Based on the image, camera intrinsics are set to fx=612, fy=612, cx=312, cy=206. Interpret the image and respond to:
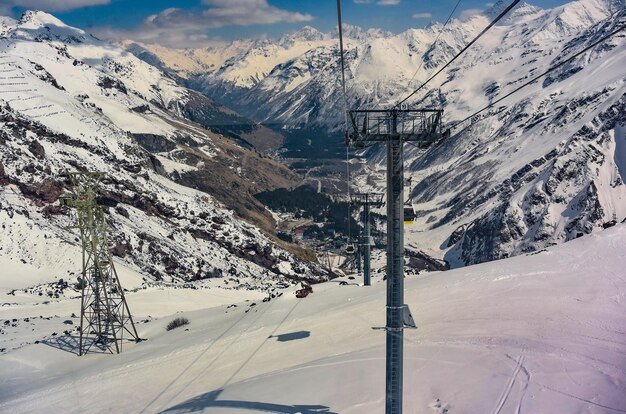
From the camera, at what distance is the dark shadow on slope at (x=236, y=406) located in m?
20.3

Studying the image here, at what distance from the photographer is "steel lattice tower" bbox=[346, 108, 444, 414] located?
16891mm

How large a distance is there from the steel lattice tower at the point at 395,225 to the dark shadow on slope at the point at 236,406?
3951 millimetres

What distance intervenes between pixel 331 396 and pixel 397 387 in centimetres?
497

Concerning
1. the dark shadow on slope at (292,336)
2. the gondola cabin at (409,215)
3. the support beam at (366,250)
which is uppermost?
the gondola cabin at (409,215)

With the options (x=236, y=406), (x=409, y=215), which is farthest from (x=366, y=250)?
(x=236, y=406)

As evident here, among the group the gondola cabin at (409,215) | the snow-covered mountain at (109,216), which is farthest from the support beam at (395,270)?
the snow-covered mountain at (109,216)

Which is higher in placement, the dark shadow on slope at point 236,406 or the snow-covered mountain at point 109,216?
the snow-covered mountain at point 109,216

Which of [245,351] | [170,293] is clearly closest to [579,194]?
[170,293]

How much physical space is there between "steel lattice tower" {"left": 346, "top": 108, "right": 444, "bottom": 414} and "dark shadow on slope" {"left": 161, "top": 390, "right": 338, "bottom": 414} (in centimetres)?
395

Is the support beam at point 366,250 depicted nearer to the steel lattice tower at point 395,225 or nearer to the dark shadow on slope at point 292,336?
the dark shadow on slope at point 292,336

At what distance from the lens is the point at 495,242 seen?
144 meters

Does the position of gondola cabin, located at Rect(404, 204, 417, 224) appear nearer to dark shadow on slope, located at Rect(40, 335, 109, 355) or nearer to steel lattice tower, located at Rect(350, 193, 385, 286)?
steel lattice tower, located at Rect(350, 193, 385, 286)

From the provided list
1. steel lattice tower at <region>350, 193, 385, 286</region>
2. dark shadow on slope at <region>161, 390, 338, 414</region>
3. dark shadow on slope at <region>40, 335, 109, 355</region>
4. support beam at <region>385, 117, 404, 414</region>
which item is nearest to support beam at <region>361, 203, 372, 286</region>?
steel lattice tower at <region>350, 193, 385, 286</region>

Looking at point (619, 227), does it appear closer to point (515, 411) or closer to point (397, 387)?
point (515, 411)
